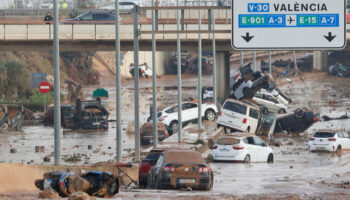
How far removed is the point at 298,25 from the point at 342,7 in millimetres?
1518

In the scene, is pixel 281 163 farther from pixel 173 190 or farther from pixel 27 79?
pixel 27 79

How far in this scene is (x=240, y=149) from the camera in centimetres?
3688

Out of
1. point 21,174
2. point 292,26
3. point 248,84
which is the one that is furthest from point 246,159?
point 248,84

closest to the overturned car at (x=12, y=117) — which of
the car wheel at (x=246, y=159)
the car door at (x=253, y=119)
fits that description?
the car door at (x=253, y=119)

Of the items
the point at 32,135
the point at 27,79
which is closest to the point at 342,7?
the point at 32,135

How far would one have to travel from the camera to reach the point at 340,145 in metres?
43.2

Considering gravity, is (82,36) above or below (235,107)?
above

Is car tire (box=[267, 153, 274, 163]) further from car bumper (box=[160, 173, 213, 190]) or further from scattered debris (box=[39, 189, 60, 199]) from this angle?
scattered debris (box=[39, 189, 60, 199])

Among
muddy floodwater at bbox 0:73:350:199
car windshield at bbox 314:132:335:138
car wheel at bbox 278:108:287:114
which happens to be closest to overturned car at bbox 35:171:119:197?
muddy floodwater at bbox 0:73:350:199

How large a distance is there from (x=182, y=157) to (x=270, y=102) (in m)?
35.6

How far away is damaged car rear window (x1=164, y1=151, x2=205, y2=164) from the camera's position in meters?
24.6

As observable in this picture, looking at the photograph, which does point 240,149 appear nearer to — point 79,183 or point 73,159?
point 73,159

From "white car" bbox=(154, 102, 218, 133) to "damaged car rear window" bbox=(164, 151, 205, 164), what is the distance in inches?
1110

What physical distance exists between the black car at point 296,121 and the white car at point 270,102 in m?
2.33
